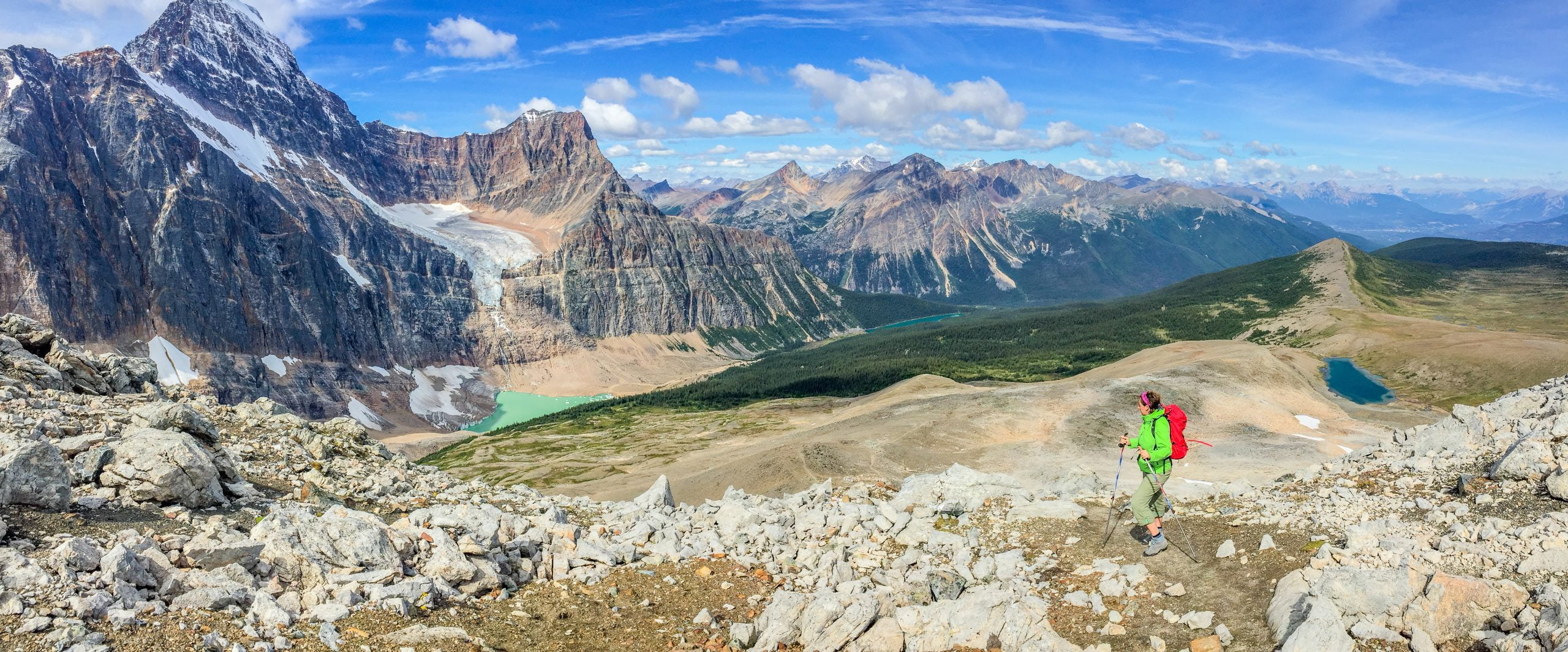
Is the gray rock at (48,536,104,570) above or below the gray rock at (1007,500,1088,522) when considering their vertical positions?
above

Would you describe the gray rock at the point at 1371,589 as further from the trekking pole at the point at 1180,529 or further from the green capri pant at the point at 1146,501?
the green capri pant at the point at 1146,501

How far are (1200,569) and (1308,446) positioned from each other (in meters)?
49.6

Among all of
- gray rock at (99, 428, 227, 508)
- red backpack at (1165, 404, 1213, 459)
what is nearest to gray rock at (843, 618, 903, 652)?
red backpack at (1165, 404, 1213, 459)

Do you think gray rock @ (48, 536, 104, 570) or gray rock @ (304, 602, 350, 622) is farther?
gray rock @ (304, 602, 350, 622)

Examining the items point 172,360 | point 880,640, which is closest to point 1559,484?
point 880,640

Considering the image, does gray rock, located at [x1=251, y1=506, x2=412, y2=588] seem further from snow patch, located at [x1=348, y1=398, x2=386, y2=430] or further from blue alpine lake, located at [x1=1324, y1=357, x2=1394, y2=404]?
snow patch, located at [x1=348, y1=398, x2=386, y2=430]

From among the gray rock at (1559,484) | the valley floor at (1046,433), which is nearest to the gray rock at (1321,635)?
the gray rock at (1559,484)

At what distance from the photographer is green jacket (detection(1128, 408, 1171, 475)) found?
1958cm

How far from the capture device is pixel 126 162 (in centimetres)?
19138

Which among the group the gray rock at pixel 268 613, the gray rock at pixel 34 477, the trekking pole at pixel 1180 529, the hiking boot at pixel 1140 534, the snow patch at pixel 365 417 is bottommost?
the snow patch at pixel 365 417

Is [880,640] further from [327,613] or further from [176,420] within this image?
[176,420]

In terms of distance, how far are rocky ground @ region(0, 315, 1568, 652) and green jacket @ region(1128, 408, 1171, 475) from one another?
2.25 metres

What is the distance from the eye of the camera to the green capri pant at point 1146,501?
19531mm

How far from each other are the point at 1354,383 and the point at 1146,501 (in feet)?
532
